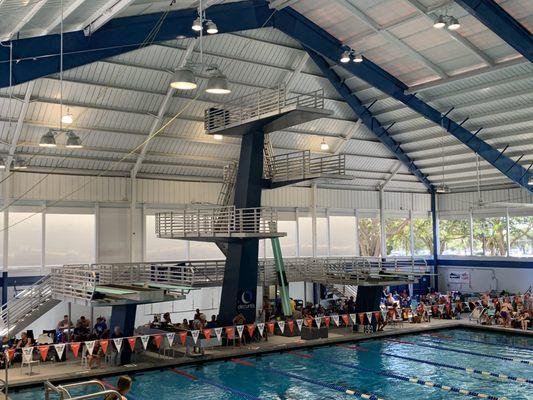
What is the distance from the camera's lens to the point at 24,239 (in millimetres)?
28125

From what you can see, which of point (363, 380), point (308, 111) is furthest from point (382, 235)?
point (363, 380)

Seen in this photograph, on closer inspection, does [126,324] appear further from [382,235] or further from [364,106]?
[382,235]

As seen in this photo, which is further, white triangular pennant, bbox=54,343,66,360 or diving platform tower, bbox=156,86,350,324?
diving platform tower, bbox=156,86,350,324

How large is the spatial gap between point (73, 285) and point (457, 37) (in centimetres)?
1791

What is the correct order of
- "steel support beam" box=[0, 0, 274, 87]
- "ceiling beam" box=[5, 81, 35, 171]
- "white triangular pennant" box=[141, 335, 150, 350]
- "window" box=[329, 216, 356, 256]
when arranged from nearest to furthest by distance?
"steel support beam" box=[0, 0, 274, 87]
"white triangular pennant" box=[141, 335, 150, 350]
"ceiling beam" box=[5, 81, 35, 171]
"window" box=[329, 216, 356, 256]

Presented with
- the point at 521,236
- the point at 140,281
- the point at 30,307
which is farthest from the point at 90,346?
the point at 521,236

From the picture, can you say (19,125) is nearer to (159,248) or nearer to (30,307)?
(30,307)

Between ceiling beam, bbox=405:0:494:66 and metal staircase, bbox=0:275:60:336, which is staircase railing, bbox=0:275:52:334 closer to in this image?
metal staircase, bbox=0:275:60:336

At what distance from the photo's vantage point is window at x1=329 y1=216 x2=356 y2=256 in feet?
129

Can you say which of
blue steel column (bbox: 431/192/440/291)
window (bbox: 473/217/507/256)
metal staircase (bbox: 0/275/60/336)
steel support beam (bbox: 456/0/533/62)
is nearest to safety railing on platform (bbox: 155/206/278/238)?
metal staircase (bbox: 0/275/60/336)

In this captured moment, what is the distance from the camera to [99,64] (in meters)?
25.3

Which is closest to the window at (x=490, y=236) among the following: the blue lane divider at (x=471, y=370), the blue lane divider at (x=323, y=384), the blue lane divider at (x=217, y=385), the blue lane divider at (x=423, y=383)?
the blue lane divider at (x=471, y=370)

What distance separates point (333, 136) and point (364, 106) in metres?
2.50

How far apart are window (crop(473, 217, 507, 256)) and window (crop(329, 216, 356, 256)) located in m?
9.24
